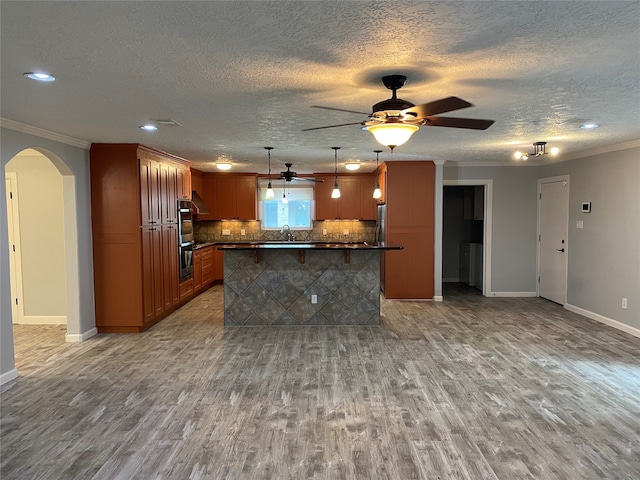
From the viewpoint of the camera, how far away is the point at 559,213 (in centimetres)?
701

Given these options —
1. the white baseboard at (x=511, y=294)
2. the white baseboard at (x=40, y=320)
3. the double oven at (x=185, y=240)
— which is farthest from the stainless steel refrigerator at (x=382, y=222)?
the white baseboard at (x=40, y=320)

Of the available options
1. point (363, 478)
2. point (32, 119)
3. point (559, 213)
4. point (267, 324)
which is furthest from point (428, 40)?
point (559, 213)

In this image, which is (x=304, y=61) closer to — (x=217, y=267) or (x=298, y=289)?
(x=298, y=289)

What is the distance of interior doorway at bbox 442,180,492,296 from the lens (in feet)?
27.6

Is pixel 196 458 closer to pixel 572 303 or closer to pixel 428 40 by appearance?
pixel 428 40

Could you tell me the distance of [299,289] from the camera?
5852 mm

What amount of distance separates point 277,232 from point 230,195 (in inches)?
51.0

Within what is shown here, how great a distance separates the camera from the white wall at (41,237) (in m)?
Result: 5.93

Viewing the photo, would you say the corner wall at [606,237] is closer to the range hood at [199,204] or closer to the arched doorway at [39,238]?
the range hood at [199,204]

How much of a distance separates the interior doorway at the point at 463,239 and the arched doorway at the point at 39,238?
22.0 ft

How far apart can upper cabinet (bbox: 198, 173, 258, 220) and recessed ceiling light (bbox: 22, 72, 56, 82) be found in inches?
250

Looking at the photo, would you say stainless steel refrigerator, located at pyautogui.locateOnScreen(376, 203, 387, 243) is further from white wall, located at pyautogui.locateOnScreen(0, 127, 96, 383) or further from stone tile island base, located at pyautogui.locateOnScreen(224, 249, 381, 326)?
white wall, located at pyautogui.locateOnScreen(0, 127, 96, 383)

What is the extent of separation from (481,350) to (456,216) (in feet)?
16.7

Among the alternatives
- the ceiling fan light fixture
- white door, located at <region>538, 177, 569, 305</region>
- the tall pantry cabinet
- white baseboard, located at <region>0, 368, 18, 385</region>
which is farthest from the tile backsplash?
the ceiling fan light fixture
